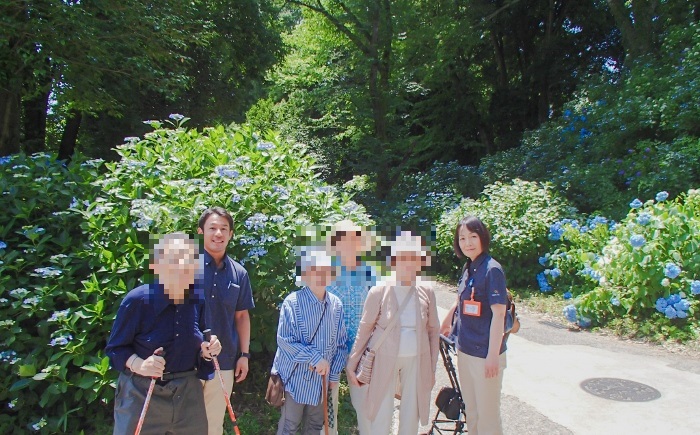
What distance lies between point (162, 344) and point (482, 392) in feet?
6.24

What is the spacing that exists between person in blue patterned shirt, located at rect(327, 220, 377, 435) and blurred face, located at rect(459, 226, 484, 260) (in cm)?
57

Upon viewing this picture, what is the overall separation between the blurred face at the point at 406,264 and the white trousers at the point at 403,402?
1.60 feet

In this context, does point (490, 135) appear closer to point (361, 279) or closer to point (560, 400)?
point (560, 400)

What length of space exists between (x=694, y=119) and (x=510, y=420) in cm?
759

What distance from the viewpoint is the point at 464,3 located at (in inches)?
716

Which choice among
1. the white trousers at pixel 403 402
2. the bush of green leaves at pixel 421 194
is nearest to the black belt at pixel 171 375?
the white trousers at pixel 403 402

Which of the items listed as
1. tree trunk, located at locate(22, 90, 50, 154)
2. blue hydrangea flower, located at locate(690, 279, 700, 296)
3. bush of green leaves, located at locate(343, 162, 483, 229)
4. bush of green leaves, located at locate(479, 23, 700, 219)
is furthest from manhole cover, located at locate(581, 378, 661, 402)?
tree trunk, located at locate(22, 90, 50, 154)

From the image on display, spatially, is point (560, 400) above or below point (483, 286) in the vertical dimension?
below

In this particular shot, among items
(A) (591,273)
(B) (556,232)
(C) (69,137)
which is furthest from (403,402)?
(C) (69,137)

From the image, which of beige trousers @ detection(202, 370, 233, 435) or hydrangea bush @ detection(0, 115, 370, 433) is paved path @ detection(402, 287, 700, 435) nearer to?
beige trousers @ detection(202, 370, 233, 435)

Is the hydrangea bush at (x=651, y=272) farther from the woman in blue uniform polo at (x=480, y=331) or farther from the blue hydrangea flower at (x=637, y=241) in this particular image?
the woman in blue uniform polo at (x=480, y=331)

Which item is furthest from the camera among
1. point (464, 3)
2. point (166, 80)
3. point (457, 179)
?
point (464, 3)

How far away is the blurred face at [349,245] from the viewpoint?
122 inches

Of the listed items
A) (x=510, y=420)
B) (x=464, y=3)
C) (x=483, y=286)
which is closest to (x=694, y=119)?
(x=510, y=420)
